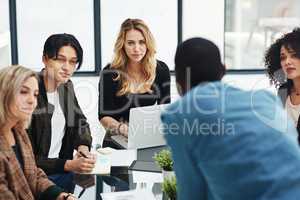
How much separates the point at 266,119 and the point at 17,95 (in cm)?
111

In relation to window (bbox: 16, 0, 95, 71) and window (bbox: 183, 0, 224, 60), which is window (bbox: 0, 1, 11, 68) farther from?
window (bbox: 183, 0, 224, 60)

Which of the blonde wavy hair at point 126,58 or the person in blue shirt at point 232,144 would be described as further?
the blonde wavy hair at point 126,58

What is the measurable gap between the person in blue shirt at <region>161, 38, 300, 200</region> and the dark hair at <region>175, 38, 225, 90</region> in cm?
6

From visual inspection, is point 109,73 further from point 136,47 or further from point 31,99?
point 31,99

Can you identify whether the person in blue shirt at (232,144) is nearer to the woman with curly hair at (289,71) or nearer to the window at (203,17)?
the woman with curly hair at (289,71)

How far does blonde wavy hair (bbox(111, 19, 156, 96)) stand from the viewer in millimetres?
3184

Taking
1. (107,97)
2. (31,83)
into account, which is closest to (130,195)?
(31,83)

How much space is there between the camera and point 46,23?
5.22m

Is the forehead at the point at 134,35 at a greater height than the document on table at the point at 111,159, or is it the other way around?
the forehead at the point at 134,35

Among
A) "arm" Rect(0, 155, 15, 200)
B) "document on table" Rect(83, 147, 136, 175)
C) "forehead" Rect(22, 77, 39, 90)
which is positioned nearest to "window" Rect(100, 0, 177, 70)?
"document on table" Rect(83, 147, 136, 175)

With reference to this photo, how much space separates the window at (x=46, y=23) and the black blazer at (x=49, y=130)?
248cm

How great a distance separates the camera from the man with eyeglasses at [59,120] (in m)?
2.44

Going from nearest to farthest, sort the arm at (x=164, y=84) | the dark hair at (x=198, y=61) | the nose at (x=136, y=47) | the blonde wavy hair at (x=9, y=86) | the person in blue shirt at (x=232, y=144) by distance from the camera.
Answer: the person in blue shirt at (x=232, y=144) < the dark hair at (x=198, y=61) < the blonde wavy hair at (x=9, y=86) < the nose at (x=136, y=47) < the arm at (x=164, y=84)

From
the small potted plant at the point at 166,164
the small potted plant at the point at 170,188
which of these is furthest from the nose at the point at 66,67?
the small potted plant at the point at 170,188
